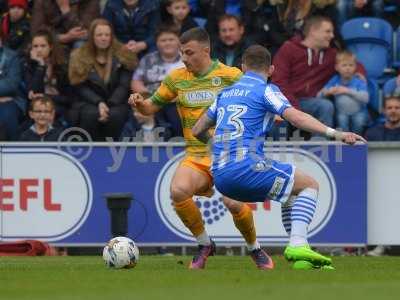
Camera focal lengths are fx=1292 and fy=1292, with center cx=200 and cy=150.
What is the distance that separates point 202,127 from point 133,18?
22.9ft

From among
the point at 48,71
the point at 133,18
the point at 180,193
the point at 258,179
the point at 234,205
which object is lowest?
the point at 234,205

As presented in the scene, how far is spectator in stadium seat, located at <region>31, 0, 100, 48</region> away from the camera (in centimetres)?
1864

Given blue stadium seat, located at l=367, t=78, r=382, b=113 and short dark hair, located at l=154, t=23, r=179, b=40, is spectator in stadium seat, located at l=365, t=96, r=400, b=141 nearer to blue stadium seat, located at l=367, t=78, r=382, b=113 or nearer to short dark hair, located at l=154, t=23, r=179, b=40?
blue stadium seat, located at l=367, t=78, r=382, b=113

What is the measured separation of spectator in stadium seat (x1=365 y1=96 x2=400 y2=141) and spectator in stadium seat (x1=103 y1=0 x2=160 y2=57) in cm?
361

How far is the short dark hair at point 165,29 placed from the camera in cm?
1784

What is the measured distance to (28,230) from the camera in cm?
1631

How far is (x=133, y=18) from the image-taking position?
18.6 metres

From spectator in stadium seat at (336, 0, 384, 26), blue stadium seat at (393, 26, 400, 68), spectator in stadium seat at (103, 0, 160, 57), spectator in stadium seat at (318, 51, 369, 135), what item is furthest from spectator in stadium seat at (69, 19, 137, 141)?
blue stadium seat at (393, 26, 400, 68)

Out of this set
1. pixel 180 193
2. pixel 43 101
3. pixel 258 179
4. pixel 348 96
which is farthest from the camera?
pixel 348 96

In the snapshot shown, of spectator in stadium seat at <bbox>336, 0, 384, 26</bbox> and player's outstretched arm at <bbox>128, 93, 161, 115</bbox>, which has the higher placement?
spectator in stadium seat at <bbox>336, 0, 384, 26</bbox>

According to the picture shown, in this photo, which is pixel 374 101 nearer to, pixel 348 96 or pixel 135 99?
pixel 348 96

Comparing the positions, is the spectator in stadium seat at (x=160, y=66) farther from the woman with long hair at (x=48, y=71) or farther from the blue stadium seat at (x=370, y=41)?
the blue stadium seat at (x=370, y=41)

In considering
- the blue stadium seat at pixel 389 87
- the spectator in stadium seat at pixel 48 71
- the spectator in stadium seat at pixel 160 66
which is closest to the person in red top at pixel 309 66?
the blue stadium seat at pixel 389 87

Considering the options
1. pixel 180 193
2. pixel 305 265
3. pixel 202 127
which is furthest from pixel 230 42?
pixel 305 265
